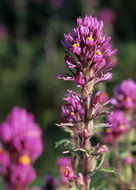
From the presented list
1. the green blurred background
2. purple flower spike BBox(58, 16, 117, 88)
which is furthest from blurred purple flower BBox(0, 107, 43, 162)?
the green blurred background

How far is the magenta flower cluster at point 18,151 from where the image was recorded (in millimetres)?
1652

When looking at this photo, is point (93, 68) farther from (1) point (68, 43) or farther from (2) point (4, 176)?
(2) point (4, 176)

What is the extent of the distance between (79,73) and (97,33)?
0.15 meters

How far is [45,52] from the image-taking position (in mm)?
9156

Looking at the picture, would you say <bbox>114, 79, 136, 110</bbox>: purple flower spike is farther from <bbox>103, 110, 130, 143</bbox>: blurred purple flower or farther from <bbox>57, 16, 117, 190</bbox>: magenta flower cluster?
<bbox>57, 16, 117, 190</bbox>: magenta flower cluster

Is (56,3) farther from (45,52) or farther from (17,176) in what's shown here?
(17,176)

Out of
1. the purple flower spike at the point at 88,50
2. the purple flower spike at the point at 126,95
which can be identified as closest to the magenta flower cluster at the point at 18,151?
the purple flower spike at the point at 126,95

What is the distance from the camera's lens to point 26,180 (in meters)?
1.68

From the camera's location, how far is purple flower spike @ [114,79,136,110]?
1808 mm

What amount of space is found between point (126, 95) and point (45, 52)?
296 inches

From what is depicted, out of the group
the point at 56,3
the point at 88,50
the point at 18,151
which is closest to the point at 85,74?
the point at 88,50

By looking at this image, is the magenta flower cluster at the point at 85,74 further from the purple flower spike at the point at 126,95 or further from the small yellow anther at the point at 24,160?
the purple flower spike at the point at 126,95

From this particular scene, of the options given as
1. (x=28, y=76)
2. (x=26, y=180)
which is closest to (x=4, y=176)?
(x=26, y=180)

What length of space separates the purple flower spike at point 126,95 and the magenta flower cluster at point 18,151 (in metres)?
0.51
